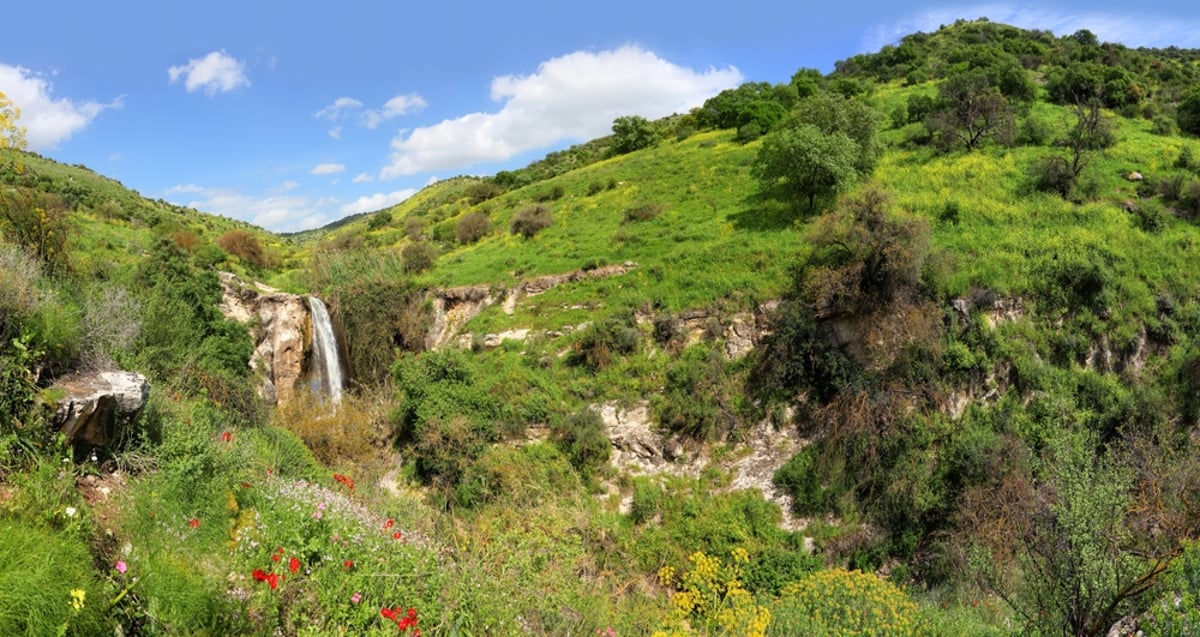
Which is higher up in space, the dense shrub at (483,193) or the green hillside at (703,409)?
the dense shrub at (483,193)

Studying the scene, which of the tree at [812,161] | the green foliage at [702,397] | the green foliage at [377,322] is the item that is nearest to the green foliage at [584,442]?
the green foliage at [702,397]

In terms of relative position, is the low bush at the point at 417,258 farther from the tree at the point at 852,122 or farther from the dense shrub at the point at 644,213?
the tree at the point at 852,122

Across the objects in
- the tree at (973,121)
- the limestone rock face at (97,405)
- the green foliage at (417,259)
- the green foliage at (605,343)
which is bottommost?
the green foliage at (605,343)

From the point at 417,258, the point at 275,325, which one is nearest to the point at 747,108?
the point at 417,258

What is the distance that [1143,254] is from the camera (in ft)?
54.5

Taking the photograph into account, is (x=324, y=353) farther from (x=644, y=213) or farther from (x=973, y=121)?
(x=973, y=121)

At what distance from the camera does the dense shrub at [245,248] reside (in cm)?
2998

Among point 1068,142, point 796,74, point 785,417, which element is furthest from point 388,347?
point 796,74

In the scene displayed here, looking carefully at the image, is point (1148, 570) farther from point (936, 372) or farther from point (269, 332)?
point (269, 332)

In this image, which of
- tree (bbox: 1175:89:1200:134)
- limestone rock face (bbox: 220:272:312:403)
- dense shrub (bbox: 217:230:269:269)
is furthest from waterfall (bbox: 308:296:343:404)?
tree (bbox: 1175:89:1200:134)

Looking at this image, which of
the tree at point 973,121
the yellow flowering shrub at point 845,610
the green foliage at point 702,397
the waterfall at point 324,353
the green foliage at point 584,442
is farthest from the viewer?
the tree at point 973,121

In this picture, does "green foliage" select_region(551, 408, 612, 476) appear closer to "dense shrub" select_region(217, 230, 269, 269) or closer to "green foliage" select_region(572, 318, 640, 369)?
"green foliage" select_region(572, 318, 640, 369)

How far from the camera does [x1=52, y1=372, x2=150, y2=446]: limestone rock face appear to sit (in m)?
5.69

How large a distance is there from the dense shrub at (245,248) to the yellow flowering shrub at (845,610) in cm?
3065
